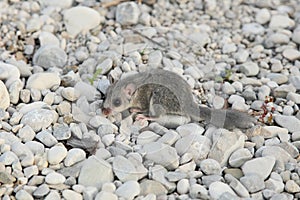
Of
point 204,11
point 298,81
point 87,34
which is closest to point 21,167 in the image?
point 87,34

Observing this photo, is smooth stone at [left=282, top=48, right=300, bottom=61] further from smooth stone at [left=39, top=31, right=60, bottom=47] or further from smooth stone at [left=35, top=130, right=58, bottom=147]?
smooth stone at [left=35, top=130, right=58, bottom=147]

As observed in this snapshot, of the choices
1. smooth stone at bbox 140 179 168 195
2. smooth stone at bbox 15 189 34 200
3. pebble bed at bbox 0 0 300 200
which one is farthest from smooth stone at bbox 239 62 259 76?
smooth stone at bbox 15 189 34 200

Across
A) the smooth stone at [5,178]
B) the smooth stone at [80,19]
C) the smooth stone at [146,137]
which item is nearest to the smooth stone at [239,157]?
the smooth stone at [146,137]

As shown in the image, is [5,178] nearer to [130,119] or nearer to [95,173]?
[95,173]

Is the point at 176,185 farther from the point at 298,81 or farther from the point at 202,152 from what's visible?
the point at 298,81

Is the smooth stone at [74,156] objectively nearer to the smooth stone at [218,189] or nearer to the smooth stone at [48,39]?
the smooth stone at [218,189]

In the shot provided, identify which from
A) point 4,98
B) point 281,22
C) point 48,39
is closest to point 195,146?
point 4,98
